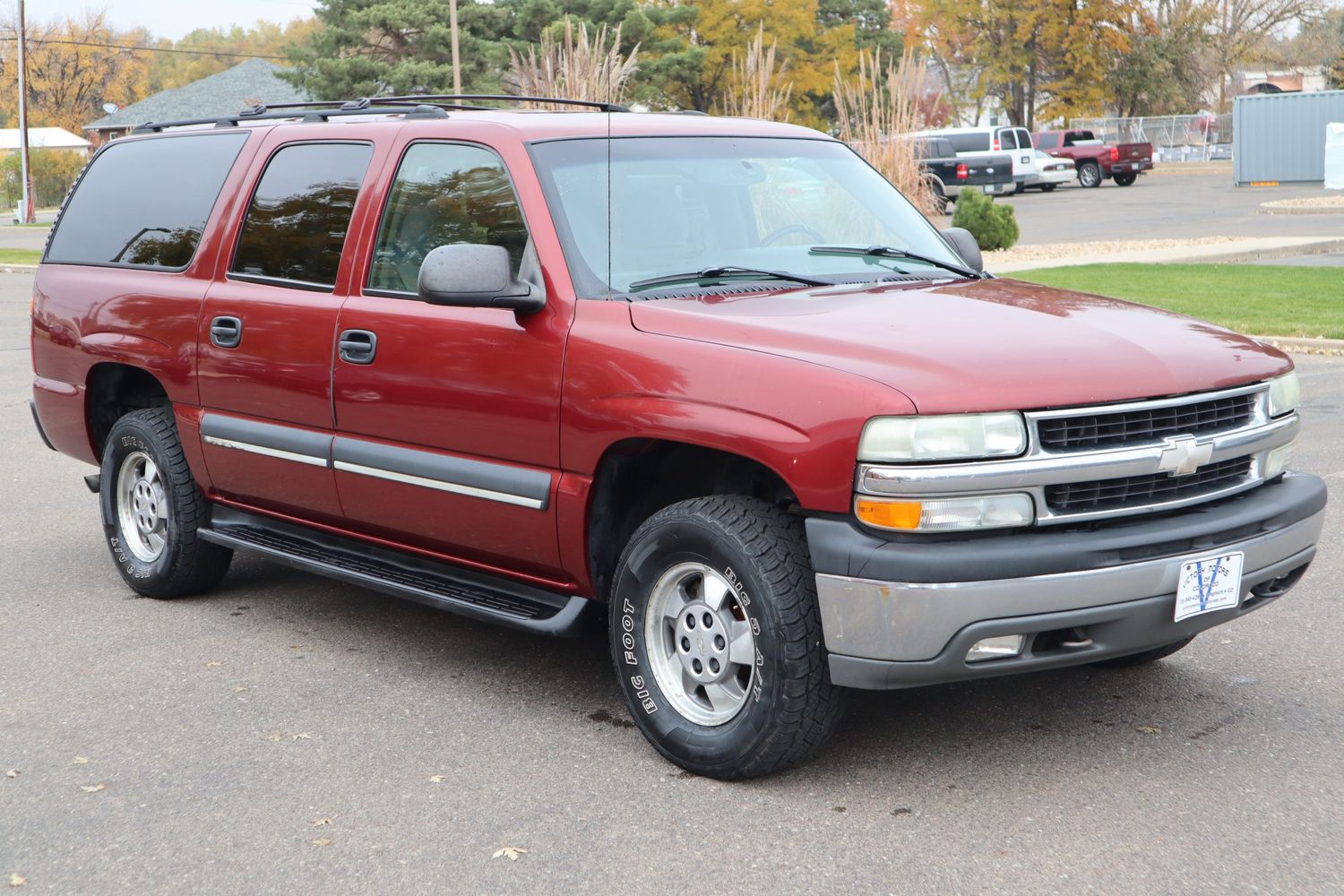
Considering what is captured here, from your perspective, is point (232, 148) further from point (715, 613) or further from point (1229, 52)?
point (1229, 52)

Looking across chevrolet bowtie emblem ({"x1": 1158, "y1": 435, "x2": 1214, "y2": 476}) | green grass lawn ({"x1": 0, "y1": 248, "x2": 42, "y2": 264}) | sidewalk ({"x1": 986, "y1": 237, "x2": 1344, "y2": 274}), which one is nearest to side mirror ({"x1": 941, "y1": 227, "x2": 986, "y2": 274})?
chevrolet bowtie emblem ({"x1": 1158, "y1": 435, "x2": 1214, "y2": 476})

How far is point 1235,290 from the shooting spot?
1714 centimetres

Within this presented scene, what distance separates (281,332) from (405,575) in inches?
39.2

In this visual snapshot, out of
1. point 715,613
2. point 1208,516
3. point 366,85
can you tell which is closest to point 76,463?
point 715,613

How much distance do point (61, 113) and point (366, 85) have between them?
61696 millimetres

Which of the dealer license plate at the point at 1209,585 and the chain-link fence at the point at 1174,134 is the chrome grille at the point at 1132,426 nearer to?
the dealer license plate at the point at 1209,585

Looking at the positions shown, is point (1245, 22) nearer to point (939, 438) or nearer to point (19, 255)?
point (19, 255)

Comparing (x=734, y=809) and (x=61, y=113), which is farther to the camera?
(x=61, y=113)

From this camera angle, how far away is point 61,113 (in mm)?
95875

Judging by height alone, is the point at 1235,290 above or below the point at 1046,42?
below

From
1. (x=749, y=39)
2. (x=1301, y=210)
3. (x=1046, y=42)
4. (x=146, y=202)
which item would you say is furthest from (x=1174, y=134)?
(x=146, y=202)

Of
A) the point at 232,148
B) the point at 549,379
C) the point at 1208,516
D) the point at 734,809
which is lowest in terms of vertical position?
the point at 734,809

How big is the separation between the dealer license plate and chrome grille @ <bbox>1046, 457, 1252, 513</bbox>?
188 mm

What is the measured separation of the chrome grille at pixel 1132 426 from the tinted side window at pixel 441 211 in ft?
5.87
